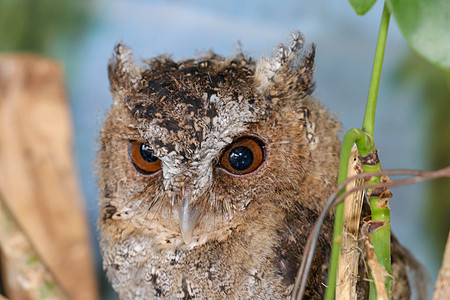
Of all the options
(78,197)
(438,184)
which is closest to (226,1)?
(78,197)

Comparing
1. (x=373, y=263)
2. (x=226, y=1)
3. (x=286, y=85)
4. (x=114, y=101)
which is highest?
(x=226, y=1)

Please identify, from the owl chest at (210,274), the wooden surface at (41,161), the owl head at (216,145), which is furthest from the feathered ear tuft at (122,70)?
the wooden surface at (41,161)

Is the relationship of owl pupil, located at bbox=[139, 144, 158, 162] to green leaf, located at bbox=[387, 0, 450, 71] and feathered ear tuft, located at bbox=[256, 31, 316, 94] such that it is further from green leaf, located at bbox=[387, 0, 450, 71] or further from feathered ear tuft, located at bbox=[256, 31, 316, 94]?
green leaf, located at bbox=[387, 0, 450, 71]

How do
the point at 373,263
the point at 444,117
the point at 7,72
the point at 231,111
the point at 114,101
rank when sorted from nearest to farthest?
the point at 373,263, the point at 231,111, the point at 114,101, the point at 7,72, the point at 444,117

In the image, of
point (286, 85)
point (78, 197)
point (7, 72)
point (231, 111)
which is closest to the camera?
point (231, 111)

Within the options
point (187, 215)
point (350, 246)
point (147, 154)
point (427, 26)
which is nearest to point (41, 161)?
point (147, 154)

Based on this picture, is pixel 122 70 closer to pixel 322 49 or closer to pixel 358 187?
pixel 358 187

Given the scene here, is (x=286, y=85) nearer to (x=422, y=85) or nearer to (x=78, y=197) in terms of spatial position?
(x=78, y=197)
